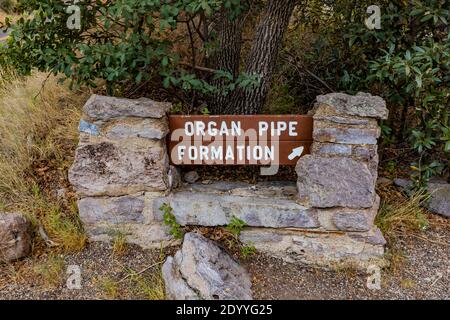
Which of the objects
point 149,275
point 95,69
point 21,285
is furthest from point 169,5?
point 21,285

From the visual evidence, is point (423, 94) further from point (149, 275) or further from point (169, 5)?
point (149, 275)

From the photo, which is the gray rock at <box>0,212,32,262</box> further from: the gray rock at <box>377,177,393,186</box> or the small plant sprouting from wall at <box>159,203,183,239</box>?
the gray rock at <box>377,177,393,186</box>

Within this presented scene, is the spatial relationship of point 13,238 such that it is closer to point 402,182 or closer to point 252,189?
point 252,189

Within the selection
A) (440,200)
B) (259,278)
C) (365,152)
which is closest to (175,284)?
(259,278)

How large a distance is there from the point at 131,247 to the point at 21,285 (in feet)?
2.50

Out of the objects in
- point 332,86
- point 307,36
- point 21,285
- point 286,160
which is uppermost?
point 307,36

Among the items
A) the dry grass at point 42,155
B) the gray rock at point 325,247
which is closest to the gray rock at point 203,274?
the gray rock at point 325,247

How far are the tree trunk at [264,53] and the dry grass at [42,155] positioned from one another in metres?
1.52

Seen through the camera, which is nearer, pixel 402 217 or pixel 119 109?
pixel 119 109

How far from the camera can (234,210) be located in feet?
10.4

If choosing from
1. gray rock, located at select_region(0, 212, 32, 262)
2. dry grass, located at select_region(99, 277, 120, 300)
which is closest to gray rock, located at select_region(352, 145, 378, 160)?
dry grass, located at select_region(99, 277, 120, 300)

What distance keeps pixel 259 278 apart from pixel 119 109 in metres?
1.48

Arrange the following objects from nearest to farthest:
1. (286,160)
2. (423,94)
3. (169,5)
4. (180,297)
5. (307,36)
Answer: (180,297) < (169,5) < (286,160) < (423,94) < (307,36)

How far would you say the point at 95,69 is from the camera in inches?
129
